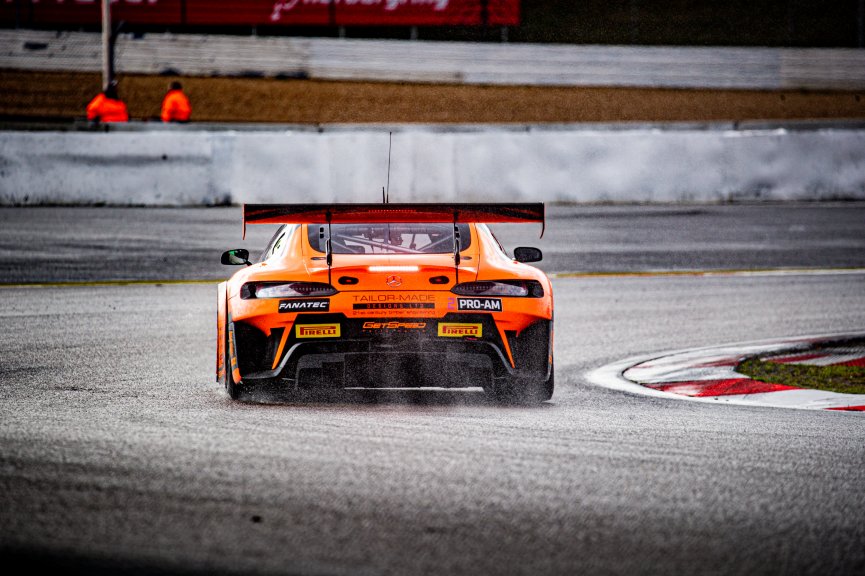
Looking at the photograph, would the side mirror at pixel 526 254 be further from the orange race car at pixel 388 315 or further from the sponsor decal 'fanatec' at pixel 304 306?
the sponsor decal 'fanatec' at pixel 304 306

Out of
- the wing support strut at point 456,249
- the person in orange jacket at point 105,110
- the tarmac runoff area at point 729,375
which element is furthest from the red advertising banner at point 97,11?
the wing support strut at point 456,249

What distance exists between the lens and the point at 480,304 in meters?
7.84

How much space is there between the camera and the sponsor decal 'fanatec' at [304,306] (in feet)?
25.4

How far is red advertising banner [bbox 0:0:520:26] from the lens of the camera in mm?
36438

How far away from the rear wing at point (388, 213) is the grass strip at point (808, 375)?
2.79 m

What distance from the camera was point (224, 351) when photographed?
8297mm

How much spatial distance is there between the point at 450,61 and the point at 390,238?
1135 inches

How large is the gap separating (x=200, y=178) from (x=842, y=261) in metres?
8.07

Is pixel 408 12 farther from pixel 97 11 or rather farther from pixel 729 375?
pixel 729 375

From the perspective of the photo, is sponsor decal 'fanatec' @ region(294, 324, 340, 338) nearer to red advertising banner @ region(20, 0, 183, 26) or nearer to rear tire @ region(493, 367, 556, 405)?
rear tire @ region(493, 367, 556, 405)

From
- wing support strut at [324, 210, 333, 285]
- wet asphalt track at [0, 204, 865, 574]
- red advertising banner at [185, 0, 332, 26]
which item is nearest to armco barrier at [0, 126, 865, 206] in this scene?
wet asphalt track at [0, 204, 865, 574]

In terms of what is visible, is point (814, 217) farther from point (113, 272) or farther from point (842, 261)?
point (113, 272)

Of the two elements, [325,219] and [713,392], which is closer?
[325,219]

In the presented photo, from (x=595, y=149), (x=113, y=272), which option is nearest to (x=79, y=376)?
(x=113, y=272)
